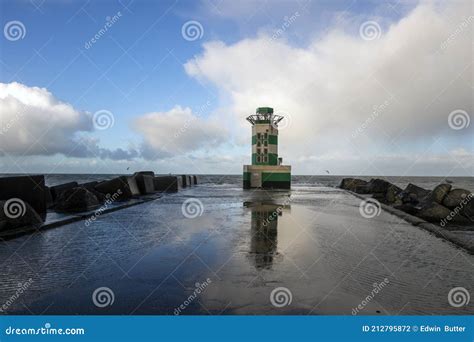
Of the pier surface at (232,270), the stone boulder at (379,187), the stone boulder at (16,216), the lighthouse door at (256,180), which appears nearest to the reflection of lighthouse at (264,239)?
the pier surface at (232,270)

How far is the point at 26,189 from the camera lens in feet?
43.0

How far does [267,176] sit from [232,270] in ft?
119

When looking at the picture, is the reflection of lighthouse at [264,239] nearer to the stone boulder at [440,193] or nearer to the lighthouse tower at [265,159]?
the stone boulder at [440,193]

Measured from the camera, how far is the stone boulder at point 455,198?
15659mm

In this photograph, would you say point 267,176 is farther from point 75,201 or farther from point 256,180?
point 75,201

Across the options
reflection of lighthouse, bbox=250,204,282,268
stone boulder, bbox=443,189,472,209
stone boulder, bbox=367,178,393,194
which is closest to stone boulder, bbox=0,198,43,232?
reflection of lighthouse, bbox=250,204,282,268

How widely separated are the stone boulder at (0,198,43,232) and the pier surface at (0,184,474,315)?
3.39 feet

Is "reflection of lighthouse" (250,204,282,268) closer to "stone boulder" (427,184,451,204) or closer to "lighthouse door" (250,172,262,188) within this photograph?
"stone boulder" (427,184,451,204)

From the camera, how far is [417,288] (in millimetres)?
5441

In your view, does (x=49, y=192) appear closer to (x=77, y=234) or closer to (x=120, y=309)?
(x=77, y=234)

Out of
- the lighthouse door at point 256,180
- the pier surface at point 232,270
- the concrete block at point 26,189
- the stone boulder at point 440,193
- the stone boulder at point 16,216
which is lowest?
the pier surface at point 232,270

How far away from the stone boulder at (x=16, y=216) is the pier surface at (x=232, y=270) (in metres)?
1.03

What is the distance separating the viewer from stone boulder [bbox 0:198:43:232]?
10.1 meters

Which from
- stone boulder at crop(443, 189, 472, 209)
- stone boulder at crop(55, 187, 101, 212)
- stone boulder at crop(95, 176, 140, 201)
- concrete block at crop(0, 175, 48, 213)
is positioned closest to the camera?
concrete block at crop(0, 175, 48, 213)
